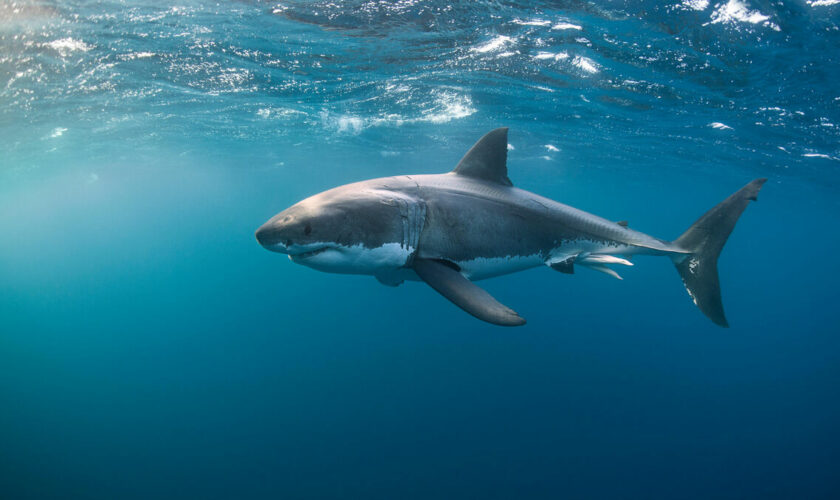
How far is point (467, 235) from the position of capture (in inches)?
153

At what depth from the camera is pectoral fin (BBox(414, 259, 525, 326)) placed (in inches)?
106

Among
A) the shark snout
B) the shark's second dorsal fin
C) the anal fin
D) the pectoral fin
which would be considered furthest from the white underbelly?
the shark snout

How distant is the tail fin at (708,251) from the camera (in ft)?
17.5

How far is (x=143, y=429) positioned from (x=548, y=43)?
20.0 m

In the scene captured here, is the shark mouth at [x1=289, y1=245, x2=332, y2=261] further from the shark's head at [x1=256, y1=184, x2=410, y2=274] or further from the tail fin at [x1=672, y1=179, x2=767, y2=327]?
the tail fin at [x1=672, y1=179, x2=767, y2=327]

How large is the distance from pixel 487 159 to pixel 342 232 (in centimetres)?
226

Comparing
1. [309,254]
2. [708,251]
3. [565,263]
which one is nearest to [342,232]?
[309,254]

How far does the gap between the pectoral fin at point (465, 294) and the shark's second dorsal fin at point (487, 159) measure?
1527mm

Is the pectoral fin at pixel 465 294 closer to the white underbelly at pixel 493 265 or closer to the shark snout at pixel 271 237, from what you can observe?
the white underbelly at pixel 493 265

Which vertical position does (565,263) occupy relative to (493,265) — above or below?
below

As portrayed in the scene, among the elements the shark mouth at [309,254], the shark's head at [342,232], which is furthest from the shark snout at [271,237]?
the shark mouth at [309,254]

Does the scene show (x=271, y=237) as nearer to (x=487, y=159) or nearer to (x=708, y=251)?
(x=487, y=159)

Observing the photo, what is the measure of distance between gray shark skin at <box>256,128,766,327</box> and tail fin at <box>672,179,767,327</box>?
0.01 meters

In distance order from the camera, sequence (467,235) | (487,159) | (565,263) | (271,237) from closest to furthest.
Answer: (271,237) → (467,235) → (487,159) → (565,263)
